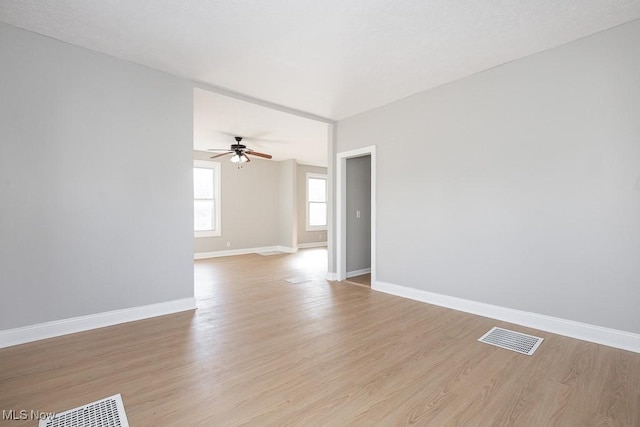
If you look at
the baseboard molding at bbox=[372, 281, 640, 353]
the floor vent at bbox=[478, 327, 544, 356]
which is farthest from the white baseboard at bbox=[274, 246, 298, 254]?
the floor vent at bbox=[478, 327, 544, 356]

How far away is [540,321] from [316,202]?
7441mm

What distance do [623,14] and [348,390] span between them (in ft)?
11.6

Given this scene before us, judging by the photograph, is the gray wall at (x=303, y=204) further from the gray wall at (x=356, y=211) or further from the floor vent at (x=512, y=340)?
the floor vent at (x=512, y=340)

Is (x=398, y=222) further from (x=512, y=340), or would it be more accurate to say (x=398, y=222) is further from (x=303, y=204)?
(x=303, y=204)

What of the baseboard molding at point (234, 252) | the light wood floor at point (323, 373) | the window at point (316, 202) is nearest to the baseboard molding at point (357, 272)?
the light wood floor at point (323, 373)

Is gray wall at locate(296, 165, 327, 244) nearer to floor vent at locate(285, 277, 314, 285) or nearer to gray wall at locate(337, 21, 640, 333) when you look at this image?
floor vent at locate(285, 277, 314, 285)

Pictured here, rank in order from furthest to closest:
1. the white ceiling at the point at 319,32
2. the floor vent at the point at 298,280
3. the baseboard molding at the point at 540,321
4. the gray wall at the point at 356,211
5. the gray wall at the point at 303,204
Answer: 1. the gray wall at the point at 303,204
2. the gray wall at the point at 356,211
3. the floor vent at the point at 298,280
4. the baseboard molding at the point at 540,321
5. the white ceiling at the point at 319,32

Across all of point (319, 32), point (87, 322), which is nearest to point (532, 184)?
point (319, 32)

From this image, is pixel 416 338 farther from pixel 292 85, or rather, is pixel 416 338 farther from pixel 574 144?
pixel 292 85

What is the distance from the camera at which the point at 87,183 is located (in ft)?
9.88

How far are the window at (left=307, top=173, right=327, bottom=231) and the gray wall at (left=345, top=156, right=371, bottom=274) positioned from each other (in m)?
4.13

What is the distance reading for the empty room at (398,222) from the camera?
2.00 meters

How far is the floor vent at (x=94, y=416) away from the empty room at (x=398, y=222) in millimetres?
14

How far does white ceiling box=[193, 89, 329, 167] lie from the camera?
4379 mm
